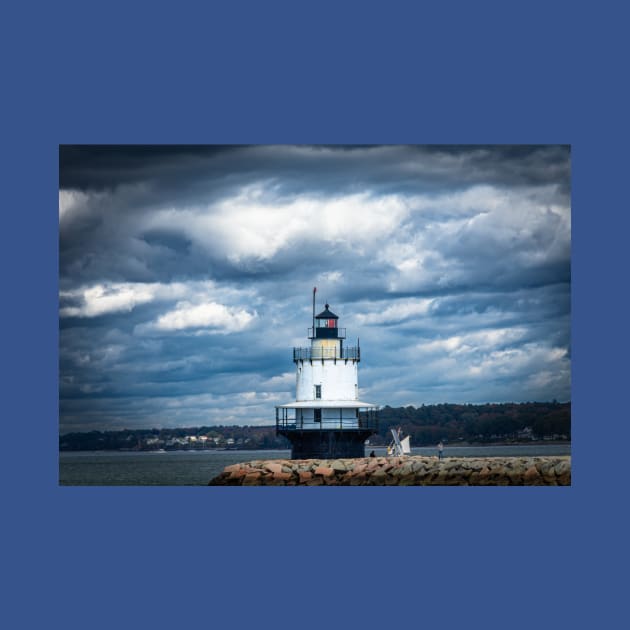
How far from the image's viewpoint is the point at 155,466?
66.8m

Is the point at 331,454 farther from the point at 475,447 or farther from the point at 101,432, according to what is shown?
the point at 475,447

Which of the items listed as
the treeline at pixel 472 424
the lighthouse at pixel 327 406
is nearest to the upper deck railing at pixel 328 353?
the lighthouse at pixel 327 406

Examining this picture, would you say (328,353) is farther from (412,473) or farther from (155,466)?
(155,466)

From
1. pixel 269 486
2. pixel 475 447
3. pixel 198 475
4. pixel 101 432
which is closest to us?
pixel 269 486

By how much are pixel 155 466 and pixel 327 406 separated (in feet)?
79.0

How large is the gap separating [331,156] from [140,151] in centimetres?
441

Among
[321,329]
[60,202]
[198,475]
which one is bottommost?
[198,475]

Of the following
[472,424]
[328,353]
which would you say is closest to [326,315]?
[328,353]

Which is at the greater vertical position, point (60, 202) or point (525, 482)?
point (60, 202)

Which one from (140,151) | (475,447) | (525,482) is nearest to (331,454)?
(525,482)

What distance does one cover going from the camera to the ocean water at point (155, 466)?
178 ft

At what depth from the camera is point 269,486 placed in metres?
41.2

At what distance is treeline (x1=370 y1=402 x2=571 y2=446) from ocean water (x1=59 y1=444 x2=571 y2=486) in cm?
60

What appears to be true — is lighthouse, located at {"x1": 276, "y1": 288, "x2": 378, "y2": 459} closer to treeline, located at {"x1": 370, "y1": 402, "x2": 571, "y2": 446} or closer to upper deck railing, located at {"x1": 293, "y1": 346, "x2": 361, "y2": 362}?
upper deck railing, located at {"x1": 293, "y1": 346, "x2": 361, "y2": 362}
